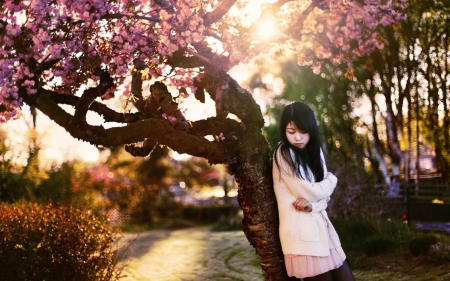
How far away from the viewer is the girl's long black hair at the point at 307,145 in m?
4.41

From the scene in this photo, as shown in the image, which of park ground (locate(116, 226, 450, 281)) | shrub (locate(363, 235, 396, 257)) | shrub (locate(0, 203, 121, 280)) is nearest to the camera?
shrub (locate(0, 203, 121, 280))

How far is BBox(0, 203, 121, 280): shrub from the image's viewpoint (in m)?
5.62

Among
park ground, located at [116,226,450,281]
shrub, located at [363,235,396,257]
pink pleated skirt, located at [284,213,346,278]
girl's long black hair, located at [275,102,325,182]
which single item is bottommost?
park ground, located at [116,226,450,281]

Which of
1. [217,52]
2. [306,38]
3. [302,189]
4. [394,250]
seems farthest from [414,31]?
[302,189]

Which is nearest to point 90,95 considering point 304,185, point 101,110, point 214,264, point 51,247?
point 101,110

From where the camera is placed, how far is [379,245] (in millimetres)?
8906

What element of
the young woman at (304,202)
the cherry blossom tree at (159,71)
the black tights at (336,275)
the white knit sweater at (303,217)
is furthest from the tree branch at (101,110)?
the black tights at (336,275)

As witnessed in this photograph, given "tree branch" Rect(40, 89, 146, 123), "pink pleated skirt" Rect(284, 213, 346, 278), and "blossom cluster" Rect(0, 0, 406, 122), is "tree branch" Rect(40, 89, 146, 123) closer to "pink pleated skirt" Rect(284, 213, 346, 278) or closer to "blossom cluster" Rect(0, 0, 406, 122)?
"blossom cluster" Rect(0, 0, 406, 122)

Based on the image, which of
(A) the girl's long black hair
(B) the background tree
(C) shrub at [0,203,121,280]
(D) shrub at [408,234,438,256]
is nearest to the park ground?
(D) shrub at [408,234,438,256]

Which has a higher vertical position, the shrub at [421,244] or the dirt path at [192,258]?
the shrub at [421,244]

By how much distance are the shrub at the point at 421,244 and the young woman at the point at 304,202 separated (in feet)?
14.6

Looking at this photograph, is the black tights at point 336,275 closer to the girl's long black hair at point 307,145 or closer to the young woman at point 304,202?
the young woman at point 304,202

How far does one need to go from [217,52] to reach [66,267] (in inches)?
110

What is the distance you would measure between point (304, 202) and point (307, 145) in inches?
22.2
